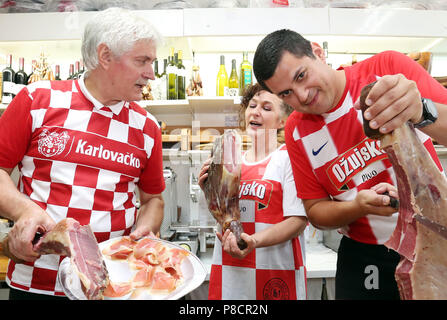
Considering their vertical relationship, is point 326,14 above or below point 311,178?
above

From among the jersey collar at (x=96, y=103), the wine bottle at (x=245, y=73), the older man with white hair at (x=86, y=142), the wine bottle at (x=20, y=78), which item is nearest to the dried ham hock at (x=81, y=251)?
the older man with white hair at (x=86, y=142)

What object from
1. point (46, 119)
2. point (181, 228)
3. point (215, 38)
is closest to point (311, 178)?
point (46, 119)

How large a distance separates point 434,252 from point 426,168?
151mm

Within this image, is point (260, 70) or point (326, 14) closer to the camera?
point (260, 70)

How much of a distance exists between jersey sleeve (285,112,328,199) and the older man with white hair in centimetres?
55

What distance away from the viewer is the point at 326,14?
2.49m

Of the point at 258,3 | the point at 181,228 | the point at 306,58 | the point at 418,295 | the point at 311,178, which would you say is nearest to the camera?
the point at 418,295

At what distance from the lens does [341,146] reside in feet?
3.51

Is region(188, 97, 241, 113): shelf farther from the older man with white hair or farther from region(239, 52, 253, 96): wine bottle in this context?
the older man with white hair

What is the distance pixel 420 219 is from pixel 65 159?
1001 millimetres

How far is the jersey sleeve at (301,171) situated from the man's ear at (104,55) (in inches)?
27.4

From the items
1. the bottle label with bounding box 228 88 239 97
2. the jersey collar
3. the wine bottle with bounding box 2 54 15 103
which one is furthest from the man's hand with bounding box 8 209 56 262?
the wine bottle with bounding box 2 54 15 103

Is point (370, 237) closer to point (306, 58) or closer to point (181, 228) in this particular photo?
point (306, 58)

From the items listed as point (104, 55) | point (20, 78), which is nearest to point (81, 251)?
point (104, 55)
